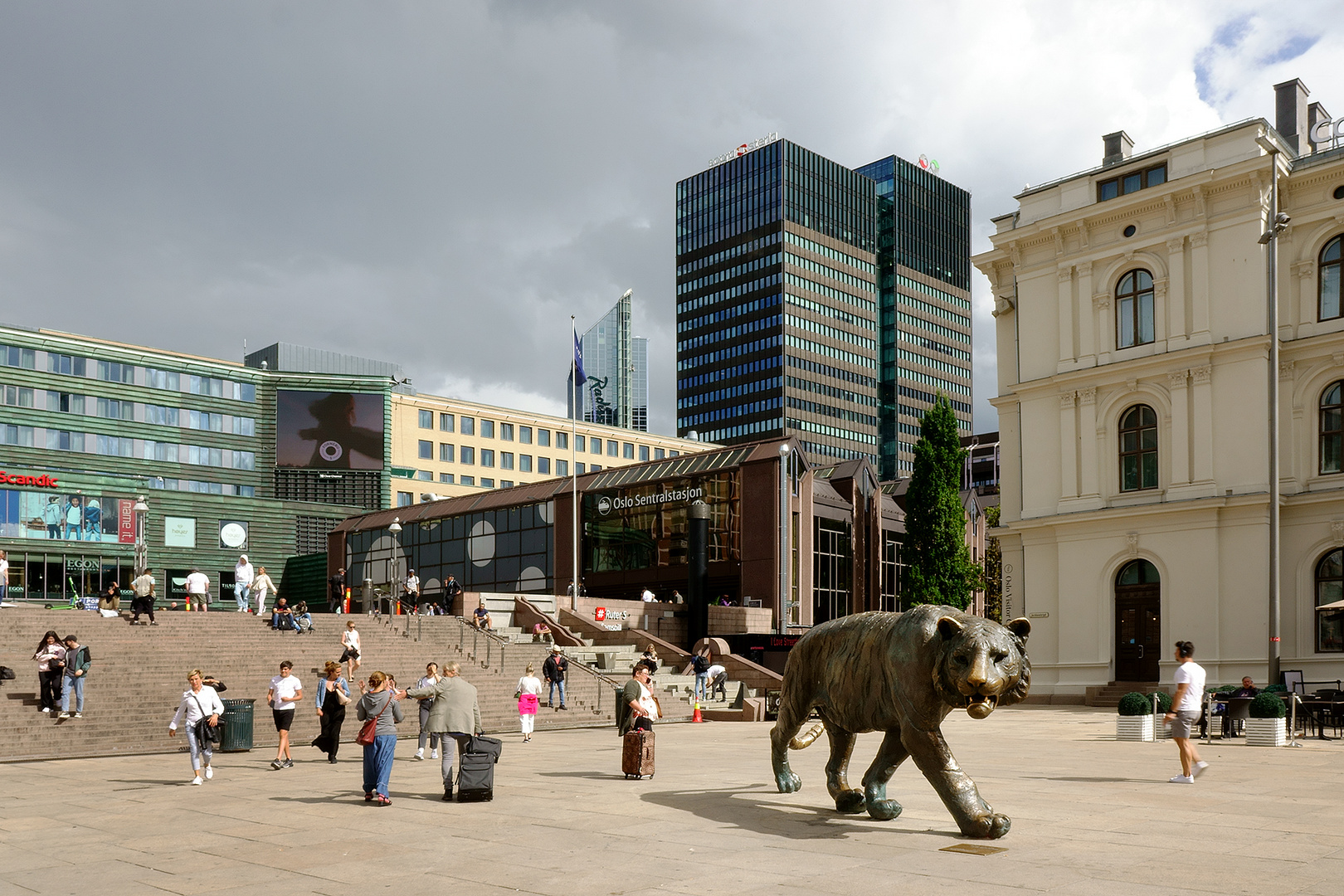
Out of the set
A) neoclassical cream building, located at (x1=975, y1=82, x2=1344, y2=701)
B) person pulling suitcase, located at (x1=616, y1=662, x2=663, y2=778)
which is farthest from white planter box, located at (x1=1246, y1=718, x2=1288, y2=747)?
neoclassical cream building, located at (x1=975, y1=82, x2=1344, y2=701)

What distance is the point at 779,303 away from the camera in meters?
155

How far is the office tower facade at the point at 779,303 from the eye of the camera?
156125mm

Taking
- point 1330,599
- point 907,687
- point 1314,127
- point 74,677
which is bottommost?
point 74,677

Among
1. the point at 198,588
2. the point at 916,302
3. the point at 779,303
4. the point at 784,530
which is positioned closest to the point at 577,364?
the point at 784,530

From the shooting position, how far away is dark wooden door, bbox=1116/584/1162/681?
37.9 meters

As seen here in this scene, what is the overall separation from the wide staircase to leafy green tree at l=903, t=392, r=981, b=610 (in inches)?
897

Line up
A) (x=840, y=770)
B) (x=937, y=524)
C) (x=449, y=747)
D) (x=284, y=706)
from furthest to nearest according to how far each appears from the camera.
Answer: (x=937, y=524), (x=284, y=706), (x=449, y=747), (x=840, y=770)

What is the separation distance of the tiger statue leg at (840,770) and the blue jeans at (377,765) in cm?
514

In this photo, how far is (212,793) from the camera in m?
15.8

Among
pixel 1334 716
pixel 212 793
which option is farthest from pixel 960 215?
pixel 212 793

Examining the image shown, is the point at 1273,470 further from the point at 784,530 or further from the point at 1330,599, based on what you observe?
the point at 784,530

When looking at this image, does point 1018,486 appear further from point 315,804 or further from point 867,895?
point 867,895

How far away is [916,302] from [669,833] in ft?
543

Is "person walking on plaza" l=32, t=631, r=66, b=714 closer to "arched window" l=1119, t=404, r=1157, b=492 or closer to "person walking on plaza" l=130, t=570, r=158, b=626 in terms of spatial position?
"person walking on plaza" l=130, t=570, r=158, b=626
